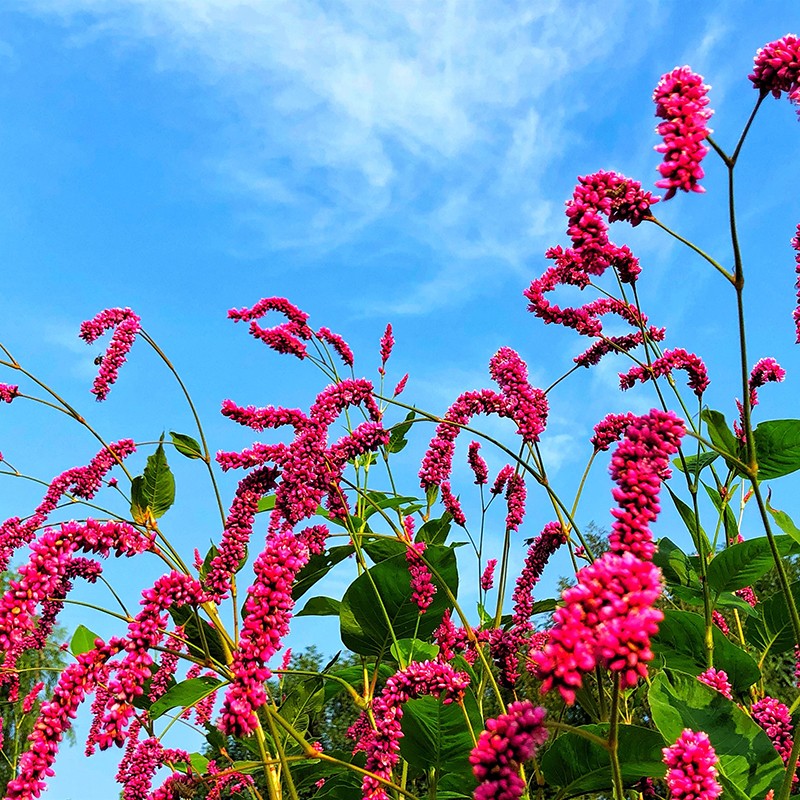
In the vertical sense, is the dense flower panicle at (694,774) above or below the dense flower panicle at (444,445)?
below

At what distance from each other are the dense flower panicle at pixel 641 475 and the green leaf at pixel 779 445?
1.77 meters

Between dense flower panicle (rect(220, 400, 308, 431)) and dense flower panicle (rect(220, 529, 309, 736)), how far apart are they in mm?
833

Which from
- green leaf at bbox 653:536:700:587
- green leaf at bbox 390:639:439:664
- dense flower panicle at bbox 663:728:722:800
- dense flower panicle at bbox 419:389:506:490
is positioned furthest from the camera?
green leaf at bbox 653:536:700:587

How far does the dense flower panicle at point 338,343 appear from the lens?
463 centimetres

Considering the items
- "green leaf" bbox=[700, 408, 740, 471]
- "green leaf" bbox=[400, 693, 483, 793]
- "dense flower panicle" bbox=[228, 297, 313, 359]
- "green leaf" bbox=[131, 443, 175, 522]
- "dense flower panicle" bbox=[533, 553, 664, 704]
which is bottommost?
"dense flower panicle" bbox=[533, 553, 664, 704]

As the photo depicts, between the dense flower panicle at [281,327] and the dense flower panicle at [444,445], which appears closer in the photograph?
the dense flower panicle at [444,445]

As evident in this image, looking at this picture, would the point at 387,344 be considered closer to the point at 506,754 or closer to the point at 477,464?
the point at 477,464

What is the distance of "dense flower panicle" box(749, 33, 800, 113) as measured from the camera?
2.12 meters

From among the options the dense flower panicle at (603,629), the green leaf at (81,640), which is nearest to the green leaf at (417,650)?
the green leaf at (81,640)

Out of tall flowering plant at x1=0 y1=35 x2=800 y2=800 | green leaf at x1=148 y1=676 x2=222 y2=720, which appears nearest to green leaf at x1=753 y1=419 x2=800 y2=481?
tall flowering plant at x1=0 y1=35 x2=800 y2=800

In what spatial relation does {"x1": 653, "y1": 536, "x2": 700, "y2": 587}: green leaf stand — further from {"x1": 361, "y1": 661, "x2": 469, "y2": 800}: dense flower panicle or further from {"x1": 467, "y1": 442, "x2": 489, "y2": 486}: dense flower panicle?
{"x1": 361, "y1": 661, "x2": 469, "y2": 800}: dense flower panicle

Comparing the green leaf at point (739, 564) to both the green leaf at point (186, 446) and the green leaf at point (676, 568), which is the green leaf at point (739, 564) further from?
the green leaf at point (186, 446)

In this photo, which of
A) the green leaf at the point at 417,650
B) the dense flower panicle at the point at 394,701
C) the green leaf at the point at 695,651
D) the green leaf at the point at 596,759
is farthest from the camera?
the green leaf at the point at 417,650

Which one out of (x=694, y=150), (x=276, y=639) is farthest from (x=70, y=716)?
(x=694, y=150)
